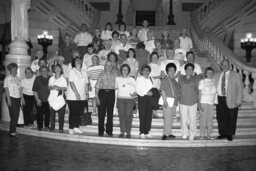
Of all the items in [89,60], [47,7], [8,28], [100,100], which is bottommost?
[100,100]

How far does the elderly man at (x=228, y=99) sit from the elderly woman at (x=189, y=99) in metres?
0.60

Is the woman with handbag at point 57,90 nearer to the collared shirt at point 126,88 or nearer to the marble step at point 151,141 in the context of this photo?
the marble step at point 151,141

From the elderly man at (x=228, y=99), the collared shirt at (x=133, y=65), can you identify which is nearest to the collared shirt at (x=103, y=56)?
the collared shirt at (x=133, y=65)

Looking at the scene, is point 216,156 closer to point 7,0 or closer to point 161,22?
point 7,0

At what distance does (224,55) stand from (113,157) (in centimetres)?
604

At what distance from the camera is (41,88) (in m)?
7.52

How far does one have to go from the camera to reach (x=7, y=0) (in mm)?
14938

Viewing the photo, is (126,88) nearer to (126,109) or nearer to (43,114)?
(126,109)

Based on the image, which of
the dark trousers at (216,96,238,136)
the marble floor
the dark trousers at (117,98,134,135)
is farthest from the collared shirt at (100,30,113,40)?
the dark trousers at (216,96,238,136)

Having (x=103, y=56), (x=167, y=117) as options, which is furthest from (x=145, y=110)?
(x=103, y=56)

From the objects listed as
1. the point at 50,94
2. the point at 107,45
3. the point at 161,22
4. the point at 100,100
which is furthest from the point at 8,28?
the point at 161,22

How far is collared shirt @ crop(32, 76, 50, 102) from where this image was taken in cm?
753

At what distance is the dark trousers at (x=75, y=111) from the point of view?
23.4ft

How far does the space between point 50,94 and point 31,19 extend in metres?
9.30
